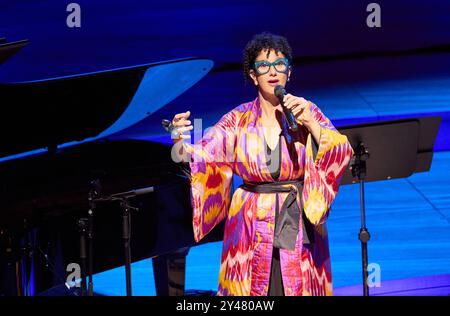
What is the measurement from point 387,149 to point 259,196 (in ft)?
2.89

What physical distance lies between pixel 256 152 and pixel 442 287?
6.21ft

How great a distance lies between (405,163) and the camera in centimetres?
407

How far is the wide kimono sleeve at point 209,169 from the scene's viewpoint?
11.2 feet

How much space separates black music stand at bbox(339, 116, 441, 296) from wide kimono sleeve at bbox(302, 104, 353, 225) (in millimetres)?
551

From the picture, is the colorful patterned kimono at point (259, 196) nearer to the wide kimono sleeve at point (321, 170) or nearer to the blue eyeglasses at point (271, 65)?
the wide kimono sleeve at point (321, 170)

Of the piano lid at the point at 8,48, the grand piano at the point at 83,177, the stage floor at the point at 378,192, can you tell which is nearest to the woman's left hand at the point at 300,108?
the grand piano at the point at 83,177

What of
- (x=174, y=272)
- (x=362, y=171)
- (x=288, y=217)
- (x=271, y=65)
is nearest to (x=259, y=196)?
(x=288, y=217)

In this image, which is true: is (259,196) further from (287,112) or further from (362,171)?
(362,171)

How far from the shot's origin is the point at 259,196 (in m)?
3.38

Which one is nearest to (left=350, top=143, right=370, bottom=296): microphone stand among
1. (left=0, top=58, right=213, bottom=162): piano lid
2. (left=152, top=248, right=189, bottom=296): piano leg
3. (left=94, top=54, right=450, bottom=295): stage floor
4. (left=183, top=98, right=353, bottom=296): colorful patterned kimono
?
(left=183, top=98, right=353, bottom=296): colorful patterned kimono

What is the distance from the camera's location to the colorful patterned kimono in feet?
10.9

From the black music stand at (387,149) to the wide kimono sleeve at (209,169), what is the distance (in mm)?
642

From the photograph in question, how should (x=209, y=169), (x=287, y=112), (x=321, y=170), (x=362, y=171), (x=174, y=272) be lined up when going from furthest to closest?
(x=174, y=272)
(x=362, y=171)
(x=209, y=169)
(x=321, y=170)
(x=287, y=112)
